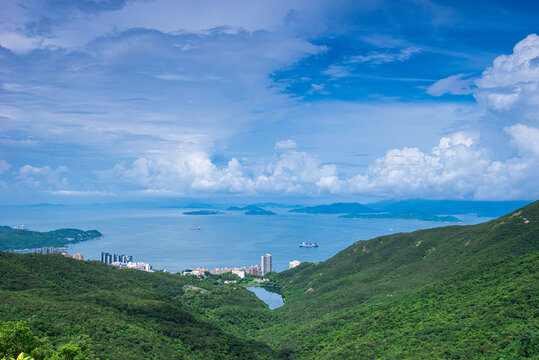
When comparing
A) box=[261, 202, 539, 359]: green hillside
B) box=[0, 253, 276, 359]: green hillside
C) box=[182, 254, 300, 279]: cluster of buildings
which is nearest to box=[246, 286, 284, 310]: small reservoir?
box=[261, 202, 539, 359]: green hillside

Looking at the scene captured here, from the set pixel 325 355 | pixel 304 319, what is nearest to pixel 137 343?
pixel 325 355

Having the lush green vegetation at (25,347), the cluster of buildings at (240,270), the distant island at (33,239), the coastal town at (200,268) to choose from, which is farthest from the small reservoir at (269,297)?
the distant island at (33,239)

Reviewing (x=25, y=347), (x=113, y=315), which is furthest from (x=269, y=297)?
(x=25, y=347)

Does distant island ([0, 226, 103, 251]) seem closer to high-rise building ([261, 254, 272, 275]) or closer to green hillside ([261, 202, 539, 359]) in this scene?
high-rise building ([261, 254, 272, 275])

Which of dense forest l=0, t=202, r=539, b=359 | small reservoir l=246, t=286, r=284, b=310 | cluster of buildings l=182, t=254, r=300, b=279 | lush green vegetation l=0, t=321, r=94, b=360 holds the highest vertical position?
lush green vegetation l=0, t=321, r=94, b=360

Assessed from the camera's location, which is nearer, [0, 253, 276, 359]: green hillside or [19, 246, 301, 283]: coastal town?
[0, 253, 276, 359]: green hillside

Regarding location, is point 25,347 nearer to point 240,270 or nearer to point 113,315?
point 113,315

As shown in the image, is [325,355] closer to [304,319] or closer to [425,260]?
[304,319]
